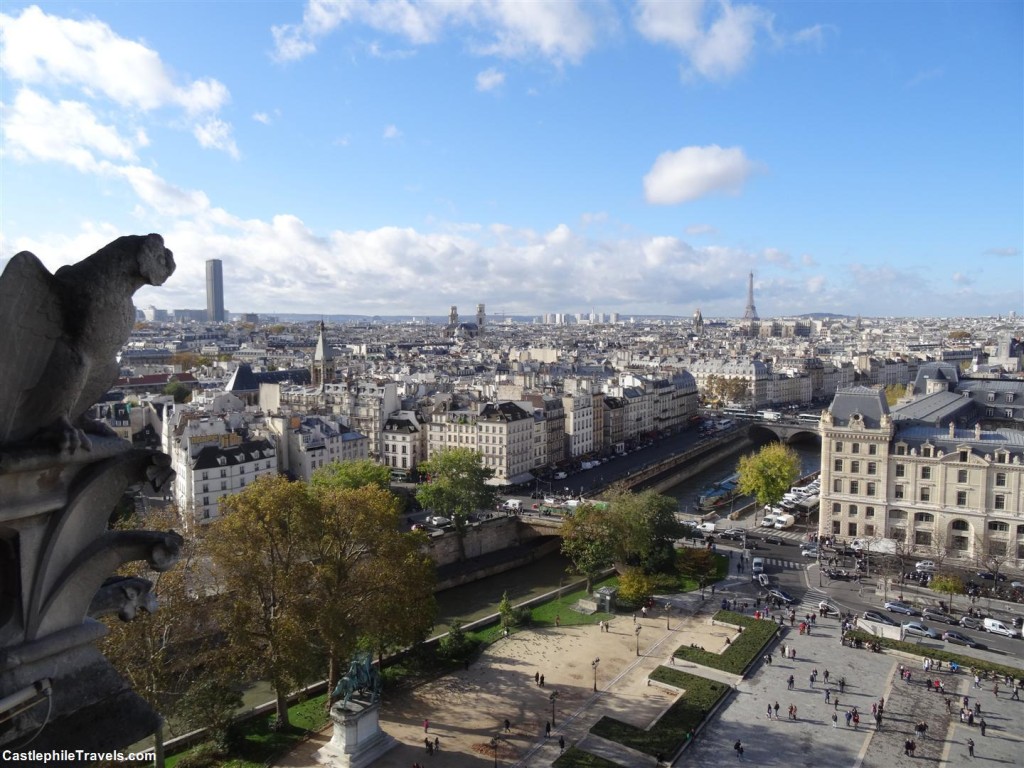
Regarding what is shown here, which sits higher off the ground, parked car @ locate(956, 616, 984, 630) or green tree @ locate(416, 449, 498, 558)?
green tree @ locate(416, 449, 498, 558)

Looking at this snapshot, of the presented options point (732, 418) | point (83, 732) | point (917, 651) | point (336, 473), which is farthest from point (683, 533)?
point (732, 418)

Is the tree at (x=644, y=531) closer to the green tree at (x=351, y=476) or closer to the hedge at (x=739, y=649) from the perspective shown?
the hedge at (x=739, y=649)

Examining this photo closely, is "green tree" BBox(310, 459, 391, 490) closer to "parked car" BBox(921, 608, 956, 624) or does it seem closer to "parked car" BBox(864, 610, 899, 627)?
"parked car" BBox(864, 610, 899, 627)

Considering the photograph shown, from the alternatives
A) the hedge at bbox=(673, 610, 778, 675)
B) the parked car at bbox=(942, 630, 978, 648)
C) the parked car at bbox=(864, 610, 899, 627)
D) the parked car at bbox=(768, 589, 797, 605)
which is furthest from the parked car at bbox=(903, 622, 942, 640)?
the parked car at bbox=(768, 589, 797, 605)

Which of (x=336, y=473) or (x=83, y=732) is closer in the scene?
(x=83, y=732)

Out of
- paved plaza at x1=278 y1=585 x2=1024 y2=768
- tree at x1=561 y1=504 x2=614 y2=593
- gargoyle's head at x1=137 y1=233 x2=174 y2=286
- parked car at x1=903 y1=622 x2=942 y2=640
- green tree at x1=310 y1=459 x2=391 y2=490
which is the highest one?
gargoyle's head at x1=137 y1=233 x2=174 y2=286

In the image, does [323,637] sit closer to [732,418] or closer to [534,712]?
[534,712]

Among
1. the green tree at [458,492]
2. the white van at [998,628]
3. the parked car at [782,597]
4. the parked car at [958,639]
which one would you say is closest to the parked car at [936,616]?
the white van at [998,628]
